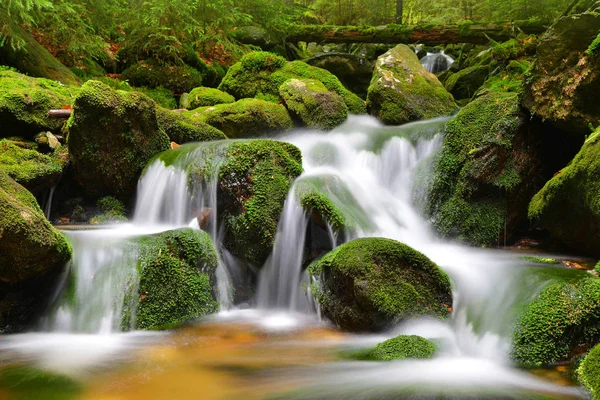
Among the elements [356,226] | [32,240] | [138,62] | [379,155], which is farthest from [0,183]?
[138,62]

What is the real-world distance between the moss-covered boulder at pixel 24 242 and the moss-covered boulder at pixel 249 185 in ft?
6.84

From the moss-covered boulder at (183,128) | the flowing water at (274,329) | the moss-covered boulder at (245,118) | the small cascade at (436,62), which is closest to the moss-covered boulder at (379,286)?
the flowing water at (274,329)

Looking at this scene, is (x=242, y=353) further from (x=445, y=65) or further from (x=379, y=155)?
(x=445, y=65)

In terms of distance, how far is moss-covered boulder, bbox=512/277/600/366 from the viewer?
3764 millimetres

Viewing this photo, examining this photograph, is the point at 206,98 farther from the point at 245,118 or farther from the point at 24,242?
the point at 24,242

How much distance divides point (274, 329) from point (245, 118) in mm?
5672

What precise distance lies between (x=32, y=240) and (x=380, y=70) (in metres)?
9.02

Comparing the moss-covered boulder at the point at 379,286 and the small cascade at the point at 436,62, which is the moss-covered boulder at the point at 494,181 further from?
the small cascade at the point at 436,62

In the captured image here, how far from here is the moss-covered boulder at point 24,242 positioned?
166 inches

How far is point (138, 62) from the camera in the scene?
41.2 ft

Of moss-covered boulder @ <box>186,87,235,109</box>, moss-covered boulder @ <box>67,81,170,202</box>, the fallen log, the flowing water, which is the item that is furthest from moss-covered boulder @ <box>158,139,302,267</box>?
the fallen log

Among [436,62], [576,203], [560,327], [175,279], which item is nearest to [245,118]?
[175,279]

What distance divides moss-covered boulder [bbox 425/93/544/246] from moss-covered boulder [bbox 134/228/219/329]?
3998 mm

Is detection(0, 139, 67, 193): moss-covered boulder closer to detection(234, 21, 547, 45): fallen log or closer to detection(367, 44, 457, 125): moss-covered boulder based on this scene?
detection(367, 44, 457, 125): moss-covered boulder
